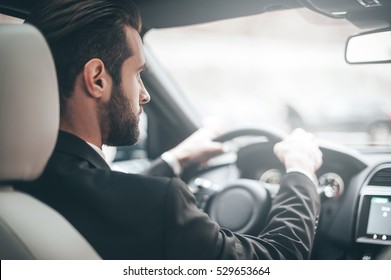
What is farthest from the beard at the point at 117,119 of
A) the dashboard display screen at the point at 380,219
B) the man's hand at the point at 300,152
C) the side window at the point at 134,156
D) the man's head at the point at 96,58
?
the dashboard display screen at the point at 380,219

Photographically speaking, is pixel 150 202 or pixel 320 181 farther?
pixel 320 181

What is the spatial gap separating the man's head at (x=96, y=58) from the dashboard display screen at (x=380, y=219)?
0.83m

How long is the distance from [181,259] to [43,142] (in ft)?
1.45

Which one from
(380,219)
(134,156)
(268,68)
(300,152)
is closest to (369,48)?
(300,152)

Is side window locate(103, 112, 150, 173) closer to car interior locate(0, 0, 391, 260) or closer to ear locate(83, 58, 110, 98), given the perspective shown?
car interior locate(0, 0, 391, 260)

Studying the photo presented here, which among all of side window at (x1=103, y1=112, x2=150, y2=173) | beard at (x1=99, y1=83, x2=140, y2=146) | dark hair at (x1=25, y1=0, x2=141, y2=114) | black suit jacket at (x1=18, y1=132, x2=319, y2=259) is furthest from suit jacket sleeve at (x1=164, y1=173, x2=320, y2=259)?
side window at (x1=103, y1=112, x2=150, y2=173)

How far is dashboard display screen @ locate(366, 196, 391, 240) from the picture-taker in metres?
1.83

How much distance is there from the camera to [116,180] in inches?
54.7

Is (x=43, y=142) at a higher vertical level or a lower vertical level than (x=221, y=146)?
higher

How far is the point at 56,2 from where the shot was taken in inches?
62.4

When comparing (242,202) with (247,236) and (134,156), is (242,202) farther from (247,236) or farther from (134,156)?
(134,156)

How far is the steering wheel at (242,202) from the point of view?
6.36 ft
